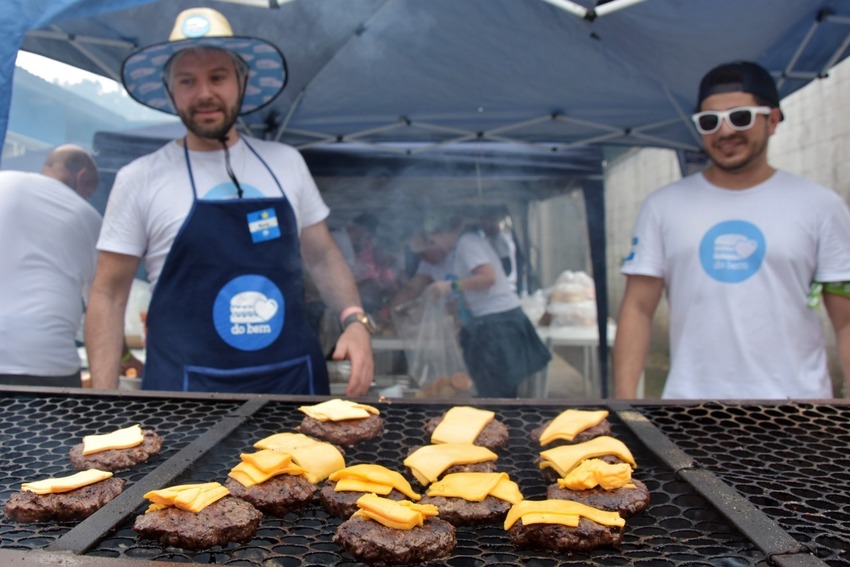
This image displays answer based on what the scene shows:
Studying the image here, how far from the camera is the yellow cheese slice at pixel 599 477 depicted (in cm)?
158

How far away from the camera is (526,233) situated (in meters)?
8.02

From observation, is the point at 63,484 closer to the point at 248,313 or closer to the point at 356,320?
the point at 248,313

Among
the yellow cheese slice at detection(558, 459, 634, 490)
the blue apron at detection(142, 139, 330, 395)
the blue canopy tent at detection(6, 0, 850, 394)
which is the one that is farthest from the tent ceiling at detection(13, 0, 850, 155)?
the yellow cheese slice at detection(558, 459, 634, 490)

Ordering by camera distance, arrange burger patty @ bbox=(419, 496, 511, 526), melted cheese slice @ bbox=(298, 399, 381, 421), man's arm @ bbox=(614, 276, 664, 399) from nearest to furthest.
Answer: burger patty @ bbox=(419, 496, 511, 526) → melted cheese slice @ bbox=(298, 399, 381, 421) → man's arm @ bbox=(614, 276, 664, 399)

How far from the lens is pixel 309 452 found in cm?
182

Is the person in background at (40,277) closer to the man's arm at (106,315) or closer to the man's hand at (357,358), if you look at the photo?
the man's arm at (106,315)

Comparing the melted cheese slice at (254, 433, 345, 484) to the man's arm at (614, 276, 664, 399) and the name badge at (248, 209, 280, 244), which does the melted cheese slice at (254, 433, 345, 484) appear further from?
the man's arm at (614, 276, 664, 399)

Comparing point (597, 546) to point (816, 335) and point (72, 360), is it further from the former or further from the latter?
point (72, 360)

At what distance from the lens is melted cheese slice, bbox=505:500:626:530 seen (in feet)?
4.48

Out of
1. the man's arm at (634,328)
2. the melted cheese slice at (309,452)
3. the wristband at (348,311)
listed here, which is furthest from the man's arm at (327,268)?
the man's arm at (634,328)

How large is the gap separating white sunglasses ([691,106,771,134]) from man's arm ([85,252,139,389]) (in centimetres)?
289

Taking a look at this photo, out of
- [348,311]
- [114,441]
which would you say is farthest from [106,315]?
[114,441]

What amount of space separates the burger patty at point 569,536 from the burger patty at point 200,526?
0.66m

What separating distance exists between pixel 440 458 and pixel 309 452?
0.40m
